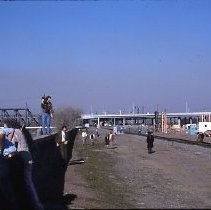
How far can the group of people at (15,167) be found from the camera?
10.4m

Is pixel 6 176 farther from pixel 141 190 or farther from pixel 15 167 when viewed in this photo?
pixel 141 190

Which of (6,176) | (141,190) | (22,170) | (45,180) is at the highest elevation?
(22,170)

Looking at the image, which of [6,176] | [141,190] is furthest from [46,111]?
[6,176]

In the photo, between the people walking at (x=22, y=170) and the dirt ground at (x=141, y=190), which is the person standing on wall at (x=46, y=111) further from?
the people walking at (x=22, y=170)

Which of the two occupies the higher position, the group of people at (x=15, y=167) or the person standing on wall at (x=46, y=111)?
the person standing on wall at (x=46, y=111)

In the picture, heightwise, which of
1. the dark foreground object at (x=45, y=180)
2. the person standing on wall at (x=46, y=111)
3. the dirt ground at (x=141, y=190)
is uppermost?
the person standing on wall at (x=46, y=111)

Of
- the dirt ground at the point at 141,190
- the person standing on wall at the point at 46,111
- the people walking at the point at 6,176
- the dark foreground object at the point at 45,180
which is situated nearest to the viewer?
the people walking at the point at 6,176

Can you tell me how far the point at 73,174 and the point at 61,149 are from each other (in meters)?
1.44

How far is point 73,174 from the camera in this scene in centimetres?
2448

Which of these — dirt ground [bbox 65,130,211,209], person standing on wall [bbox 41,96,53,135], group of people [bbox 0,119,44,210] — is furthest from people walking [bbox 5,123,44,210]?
person standing on wall [bbox 41,96,53,135]

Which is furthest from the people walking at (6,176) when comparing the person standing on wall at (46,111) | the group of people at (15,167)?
the person standing on wall at (46,111)

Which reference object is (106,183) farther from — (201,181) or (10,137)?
(10,137)

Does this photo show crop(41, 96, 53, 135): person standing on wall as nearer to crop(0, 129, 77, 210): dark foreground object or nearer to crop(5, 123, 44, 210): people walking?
crop(0, 129, 77, 210): dark foreground object

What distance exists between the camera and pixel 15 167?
1053 cm
